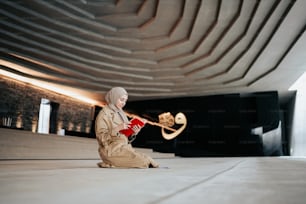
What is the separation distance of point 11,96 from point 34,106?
1315mm

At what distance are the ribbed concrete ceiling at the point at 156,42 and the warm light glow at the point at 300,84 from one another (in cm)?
34

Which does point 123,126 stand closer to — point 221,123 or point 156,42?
point 156,42

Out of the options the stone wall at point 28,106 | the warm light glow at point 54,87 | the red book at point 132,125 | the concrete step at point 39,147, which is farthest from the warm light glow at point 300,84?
the stone wall at point 28,106

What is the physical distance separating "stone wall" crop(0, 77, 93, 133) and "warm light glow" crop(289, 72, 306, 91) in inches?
438

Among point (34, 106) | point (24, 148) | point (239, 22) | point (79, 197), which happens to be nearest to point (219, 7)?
point (239, 22)

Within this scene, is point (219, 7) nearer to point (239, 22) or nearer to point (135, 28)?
point (239, 22)

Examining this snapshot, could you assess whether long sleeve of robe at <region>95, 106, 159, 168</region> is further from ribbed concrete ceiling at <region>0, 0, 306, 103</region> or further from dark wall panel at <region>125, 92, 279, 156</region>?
dark wall panel at <region>125, 92, 279, 156</region>

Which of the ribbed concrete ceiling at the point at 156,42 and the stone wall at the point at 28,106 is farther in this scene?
the stone wall at the point at 28,106

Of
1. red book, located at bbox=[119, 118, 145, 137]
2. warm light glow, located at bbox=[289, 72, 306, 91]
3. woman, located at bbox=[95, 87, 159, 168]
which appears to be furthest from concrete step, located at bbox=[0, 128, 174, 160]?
warm light glow, located at bbox=[289, 72, 306, 91]

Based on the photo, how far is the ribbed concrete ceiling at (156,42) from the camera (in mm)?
7699

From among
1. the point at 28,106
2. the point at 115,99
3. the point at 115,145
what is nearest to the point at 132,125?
the point at 115,145

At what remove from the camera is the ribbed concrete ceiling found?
25.3ft

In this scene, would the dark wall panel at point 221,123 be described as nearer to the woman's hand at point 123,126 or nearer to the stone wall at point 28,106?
the stone wall at point 28,106

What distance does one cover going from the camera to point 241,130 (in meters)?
13.9
